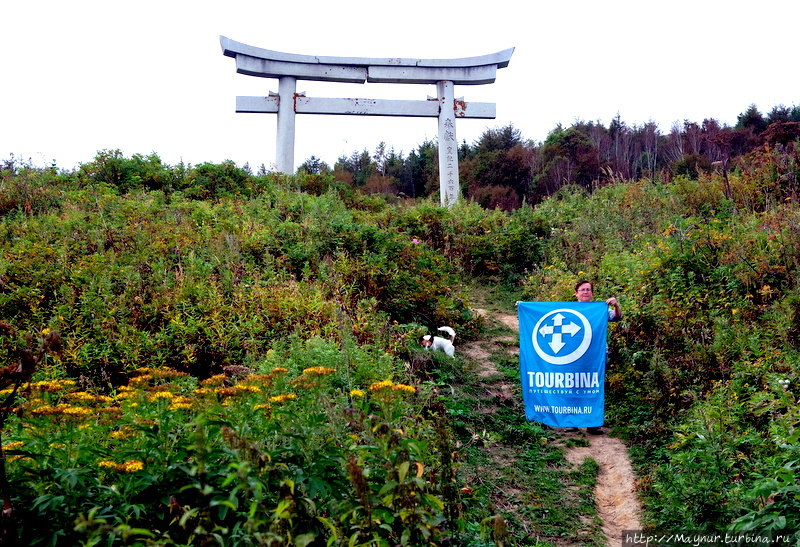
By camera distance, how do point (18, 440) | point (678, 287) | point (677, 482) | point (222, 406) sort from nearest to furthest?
point (18, 440) → point (222, 406) → point (677, 482) → point (678, 287)

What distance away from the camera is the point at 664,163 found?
29500mm

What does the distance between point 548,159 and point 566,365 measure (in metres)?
22.2

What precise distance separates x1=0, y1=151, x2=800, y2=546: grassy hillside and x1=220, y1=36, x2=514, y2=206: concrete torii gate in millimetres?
3087

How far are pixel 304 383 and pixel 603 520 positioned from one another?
2.83 m

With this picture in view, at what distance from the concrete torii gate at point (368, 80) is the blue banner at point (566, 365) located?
10.1 meters

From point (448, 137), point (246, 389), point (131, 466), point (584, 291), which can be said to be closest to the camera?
point (131, 466)

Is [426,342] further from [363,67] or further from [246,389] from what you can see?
[363,67]

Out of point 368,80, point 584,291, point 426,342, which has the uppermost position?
point 368,80

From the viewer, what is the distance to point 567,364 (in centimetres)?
734

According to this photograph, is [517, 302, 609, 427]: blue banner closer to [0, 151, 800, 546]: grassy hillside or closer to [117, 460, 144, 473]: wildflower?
[0, 151, 800, 546]: grassy hillside

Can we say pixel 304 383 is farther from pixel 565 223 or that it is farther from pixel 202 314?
pixel 565 223

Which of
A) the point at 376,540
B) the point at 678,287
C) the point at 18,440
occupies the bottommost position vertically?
the point at 376,540

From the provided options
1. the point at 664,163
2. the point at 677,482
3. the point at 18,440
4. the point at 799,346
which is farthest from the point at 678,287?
the point at 664,163

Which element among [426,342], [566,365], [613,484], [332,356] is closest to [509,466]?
[613,484]
